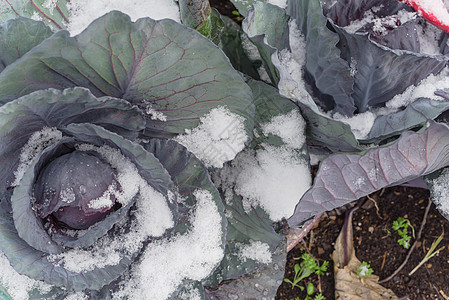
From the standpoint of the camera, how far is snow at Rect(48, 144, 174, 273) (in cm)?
96

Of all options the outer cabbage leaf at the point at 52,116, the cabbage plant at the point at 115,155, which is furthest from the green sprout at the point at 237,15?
the outer cabbage leaf at the point at 52,116

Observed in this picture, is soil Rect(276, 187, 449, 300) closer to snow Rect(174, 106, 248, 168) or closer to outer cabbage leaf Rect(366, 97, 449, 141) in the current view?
outer cabbage leaf Rect(366, 97, 449, 141)

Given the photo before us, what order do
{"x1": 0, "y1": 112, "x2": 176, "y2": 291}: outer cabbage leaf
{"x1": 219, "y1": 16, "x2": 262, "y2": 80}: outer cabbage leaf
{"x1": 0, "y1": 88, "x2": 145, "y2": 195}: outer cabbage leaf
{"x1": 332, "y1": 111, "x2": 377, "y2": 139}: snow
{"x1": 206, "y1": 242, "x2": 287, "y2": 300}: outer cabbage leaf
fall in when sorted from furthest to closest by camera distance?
1. {"x1": 219, "y1": 16, "x2": 262, "y2": 80}: outer cabbage leaf
2. {"x1": 206, "y1": 242, "x2": 287, "y2": 300}: outer cabbage leaf
3. {"x1": 332, "y1": 111, "x2": 377, "y2": 139}: snow
4. {"x1": 0, "y1": 112, "x2": 176, "y2": 291}: outer cabbage leaf
5. {"x1": 0, "y1": 88, "x2": 145, "y2": 195}: outer cabbage leaf

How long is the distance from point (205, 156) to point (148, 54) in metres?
0.29

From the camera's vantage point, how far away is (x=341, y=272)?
5.29 feet

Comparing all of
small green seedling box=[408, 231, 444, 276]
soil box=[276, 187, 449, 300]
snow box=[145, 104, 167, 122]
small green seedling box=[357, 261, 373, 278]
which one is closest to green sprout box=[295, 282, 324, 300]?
soil box=[276, 187, 449, 300]

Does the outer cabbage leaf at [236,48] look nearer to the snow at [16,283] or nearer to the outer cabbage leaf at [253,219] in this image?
the outer cabbage leaf at [253,219]

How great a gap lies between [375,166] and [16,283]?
0.79 metres

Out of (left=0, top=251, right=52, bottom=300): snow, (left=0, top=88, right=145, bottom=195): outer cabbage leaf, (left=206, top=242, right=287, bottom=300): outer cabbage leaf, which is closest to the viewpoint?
(left=0, top=88, right=145, bottom=195): outer cabbage leaf

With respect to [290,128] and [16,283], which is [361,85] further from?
[16,283]

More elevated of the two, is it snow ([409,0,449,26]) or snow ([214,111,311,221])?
snow ([409,0,449,26])

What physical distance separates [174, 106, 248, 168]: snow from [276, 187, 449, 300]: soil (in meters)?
0.73

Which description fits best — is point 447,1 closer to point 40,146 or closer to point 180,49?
point 180,49

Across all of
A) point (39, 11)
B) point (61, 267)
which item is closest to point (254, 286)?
point (61, 267)
